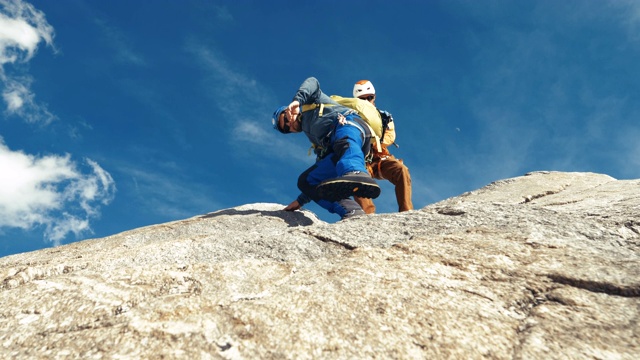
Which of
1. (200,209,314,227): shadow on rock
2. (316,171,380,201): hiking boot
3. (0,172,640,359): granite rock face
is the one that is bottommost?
(0,172,640,359): granite rock face

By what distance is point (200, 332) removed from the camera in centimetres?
295

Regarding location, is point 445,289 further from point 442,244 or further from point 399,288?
point 442,244

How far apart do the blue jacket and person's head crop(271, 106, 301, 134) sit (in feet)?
0.64

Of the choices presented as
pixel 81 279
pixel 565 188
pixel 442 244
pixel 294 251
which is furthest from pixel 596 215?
pixel 565 188

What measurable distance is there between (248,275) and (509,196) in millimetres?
8885

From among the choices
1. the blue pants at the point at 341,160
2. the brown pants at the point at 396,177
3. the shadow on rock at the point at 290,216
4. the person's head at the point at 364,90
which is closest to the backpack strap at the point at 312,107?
the blue pants at the point at 341,160

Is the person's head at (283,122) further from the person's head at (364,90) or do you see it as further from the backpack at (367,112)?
the person's head at (364,90)

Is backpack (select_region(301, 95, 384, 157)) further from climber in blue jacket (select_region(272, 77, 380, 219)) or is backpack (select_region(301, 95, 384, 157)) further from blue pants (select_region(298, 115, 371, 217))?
blue pants (select_region(298, 115, 371, 217))

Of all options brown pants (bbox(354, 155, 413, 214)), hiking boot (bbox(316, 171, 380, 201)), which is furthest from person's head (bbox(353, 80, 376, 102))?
hiking boot (bbox(316, 171, 380, 201))

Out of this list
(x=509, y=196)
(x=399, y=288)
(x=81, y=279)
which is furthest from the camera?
(x=509, y=196)

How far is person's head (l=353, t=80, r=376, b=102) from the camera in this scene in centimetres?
1089

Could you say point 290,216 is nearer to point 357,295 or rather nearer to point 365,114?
point 365,114

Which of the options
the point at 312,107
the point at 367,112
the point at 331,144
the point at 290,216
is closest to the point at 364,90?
the point at 367,112

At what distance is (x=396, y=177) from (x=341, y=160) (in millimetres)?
2509
